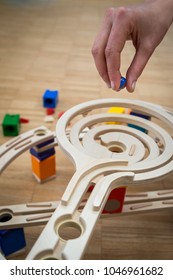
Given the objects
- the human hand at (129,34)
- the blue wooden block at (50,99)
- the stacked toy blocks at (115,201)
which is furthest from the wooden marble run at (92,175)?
the blue wooden block at (50,99)

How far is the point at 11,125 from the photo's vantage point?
103 cm

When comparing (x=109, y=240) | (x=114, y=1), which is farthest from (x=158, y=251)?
(x=114, y=1)

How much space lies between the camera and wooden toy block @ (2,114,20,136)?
3.36 ft

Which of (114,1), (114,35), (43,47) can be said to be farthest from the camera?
(114,1)

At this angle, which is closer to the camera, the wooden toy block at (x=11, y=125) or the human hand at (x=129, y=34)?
the human hand at (x=129, y=34)

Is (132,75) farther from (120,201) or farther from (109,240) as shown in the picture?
(109,240)

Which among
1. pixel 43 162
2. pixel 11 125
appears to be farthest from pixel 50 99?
pixel 43 162

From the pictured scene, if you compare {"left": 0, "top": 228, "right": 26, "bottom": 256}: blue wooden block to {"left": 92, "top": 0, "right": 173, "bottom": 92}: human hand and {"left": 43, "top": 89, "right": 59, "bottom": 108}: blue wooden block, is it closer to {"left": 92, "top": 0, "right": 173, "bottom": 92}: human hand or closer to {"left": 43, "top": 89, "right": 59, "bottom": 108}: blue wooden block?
{"left": 92, "top": 0, "right": 173, "bottom": 92}: human hand

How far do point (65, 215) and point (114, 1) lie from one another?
267 centimetres

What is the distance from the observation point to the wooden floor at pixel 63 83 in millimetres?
738

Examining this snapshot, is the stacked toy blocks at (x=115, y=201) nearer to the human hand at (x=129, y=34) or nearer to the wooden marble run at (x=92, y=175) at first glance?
the wooden marble run at (x=92, y=175)

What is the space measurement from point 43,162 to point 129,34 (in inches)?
17.1

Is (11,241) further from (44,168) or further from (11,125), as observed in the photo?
(11,125)

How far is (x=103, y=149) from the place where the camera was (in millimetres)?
646
